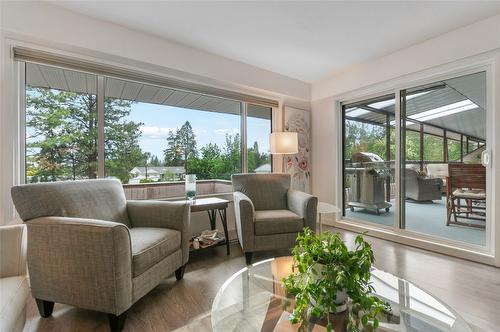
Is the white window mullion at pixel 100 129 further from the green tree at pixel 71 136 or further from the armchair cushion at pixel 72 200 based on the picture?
the armchair cushion at pixel 72 200

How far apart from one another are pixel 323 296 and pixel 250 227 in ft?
4.43

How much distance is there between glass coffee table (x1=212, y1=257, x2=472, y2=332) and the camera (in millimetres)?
1022

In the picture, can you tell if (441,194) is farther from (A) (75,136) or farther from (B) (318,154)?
(A) (75,136)

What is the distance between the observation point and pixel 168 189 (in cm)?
284

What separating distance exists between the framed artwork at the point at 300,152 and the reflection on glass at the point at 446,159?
4.44ft

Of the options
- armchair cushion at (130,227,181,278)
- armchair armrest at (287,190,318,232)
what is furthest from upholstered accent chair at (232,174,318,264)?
armchair cushion at (130,227,181,278)

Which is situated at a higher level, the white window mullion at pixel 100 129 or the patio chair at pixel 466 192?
the white window mullion at pixel 100 129

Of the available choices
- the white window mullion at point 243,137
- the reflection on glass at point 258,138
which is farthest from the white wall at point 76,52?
the reflection on glass at point 258,138

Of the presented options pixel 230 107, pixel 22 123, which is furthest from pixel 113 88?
pixel 230 107

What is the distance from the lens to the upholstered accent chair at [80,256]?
1307 millimetres

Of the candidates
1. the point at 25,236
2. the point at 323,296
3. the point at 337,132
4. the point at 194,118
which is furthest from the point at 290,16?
the point at 25,236

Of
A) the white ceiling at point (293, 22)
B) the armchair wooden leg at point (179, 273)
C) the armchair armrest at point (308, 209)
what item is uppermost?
the white ceiling at point (293, 22)

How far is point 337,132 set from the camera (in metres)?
3.71

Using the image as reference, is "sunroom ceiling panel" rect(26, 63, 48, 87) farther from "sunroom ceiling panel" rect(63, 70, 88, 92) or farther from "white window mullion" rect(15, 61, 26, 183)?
"sunroom ceiling panel" rect(63, 70, 88, 92)
